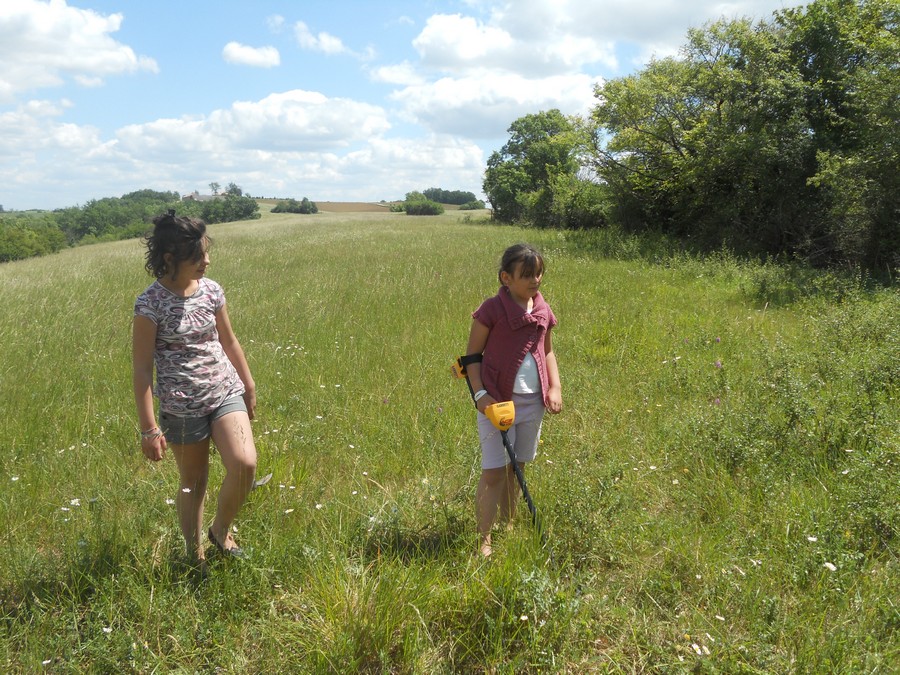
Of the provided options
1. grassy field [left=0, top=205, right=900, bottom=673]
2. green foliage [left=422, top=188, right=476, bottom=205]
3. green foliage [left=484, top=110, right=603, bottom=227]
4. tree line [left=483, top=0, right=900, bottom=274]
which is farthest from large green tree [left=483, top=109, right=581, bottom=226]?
green foliage [left=422, top=188, right=476, bottom=205]

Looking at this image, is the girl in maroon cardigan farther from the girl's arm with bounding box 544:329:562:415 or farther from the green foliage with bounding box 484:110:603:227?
the green foliage with bounding box 484:110:603:227

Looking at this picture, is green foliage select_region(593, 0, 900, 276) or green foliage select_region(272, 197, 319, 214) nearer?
green foliage select_region(593, 0, 900, 276)

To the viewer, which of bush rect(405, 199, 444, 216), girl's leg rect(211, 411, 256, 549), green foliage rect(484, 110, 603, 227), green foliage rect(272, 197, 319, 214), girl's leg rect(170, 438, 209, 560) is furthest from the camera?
green foliage rect(272, 197, 319, 214)

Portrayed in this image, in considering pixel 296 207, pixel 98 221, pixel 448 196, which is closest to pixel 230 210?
pixel 296 207

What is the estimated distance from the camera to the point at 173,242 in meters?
2.59

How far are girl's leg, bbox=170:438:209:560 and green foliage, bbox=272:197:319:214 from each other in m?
86.2

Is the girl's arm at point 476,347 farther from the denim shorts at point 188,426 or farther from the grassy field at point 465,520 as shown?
the denim shorts at point 188,426

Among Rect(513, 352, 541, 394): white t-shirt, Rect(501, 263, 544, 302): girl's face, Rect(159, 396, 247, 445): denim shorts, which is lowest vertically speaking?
Rect(159, 396, 247, 445): denim shorts

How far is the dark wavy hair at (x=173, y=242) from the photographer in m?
2.59

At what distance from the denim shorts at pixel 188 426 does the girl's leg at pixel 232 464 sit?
0.03 metres

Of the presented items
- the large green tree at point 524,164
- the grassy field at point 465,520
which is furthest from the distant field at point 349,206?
the grassy field at point 465,520

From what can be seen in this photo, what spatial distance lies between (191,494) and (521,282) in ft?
6.27

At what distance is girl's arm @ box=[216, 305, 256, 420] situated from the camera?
291 centimetres

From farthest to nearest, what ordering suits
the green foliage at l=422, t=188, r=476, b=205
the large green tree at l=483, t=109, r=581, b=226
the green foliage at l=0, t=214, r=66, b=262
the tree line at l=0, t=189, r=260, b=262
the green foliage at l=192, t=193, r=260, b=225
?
the green foliage at l=422, t=188, r=476, b=205
the green foliage at l=192, t=193, r=260, b=225
the tree line at l=0, t=189, r=260, b=262
the green foliage at l=0, t=214, r=66, b=262
the large green tree at l=483, t=109, r=581, b=226
